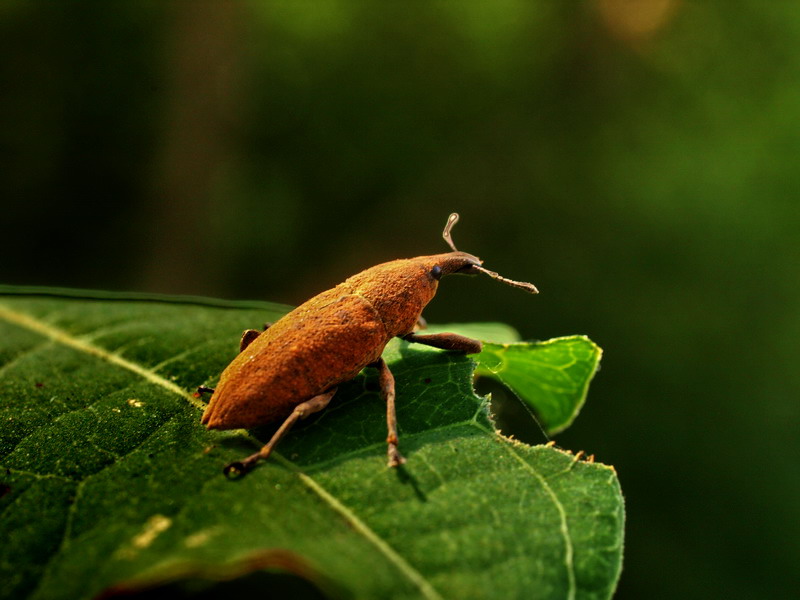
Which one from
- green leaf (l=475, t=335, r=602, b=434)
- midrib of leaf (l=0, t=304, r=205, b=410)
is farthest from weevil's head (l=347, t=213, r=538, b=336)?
midrib of leaf (l=0, t=304, r=205, b=410)

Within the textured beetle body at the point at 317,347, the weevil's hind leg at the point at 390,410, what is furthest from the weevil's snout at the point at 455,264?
the weevil's hind leg at the point at 390,410

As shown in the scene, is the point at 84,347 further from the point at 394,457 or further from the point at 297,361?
the point at 394,457

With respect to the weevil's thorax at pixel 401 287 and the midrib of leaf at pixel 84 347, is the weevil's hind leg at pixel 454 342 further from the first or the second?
the midrib of leaf at pixel 84 347

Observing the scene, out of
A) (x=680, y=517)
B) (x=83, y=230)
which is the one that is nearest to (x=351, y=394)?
(x=680, y=517)

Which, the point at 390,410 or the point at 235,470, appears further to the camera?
the point at 390,410

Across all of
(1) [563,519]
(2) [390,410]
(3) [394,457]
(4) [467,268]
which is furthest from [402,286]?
(1) [563,519]

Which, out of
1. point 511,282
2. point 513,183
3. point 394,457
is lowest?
point 394,457

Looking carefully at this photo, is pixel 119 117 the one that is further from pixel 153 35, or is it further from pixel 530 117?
pixel 530 117
